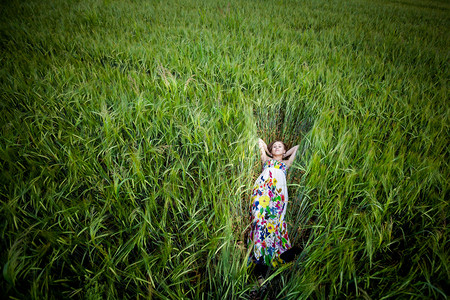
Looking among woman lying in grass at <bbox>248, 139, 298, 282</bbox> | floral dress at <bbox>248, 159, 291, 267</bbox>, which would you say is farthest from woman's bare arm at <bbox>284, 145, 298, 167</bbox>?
floral dress at <bbox>248, 159, 291, 267</bbox>

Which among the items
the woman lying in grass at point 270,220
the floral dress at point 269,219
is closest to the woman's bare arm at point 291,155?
the woman lying in grass at point 270,220

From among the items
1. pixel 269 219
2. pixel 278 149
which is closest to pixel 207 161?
pixel 269 219

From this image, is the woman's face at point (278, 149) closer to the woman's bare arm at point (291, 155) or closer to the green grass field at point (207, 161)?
the woman's bare arm at point (291, 155)

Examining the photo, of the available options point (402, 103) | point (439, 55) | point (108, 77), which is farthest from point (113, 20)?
point (439, 55)

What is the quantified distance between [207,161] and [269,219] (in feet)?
1.69

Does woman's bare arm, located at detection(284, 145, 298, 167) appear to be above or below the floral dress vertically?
above

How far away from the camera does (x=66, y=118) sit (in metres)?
1.33

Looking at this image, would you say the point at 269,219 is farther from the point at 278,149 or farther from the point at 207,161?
the point at 278,149

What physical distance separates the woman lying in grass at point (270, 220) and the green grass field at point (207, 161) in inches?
2.8

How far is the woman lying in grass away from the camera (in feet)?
3.10

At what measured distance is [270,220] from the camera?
3.55ft

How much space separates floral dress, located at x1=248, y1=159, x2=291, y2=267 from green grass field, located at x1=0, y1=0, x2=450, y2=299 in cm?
7

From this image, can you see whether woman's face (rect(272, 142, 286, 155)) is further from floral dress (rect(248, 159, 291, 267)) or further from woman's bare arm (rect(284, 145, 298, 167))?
floral dress (rect(248, 159, 291, 267))

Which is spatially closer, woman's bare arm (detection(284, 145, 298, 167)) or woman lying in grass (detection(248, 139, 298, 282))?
woman lying in grass (detection(248, 139, 298, 282))
